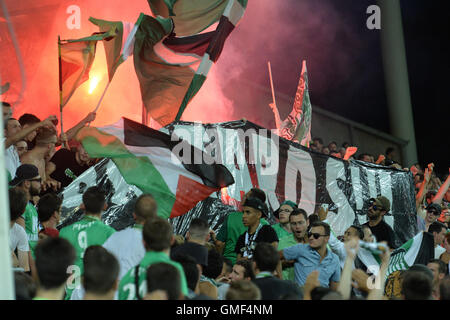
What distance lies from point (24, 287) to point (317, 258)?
260 cm

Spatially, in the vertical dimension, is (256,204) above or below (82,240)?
above

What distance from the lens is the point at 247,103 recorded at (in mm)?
12922

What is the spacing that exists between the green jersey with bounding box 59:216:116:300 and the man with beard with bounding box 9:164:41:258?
2.31ft

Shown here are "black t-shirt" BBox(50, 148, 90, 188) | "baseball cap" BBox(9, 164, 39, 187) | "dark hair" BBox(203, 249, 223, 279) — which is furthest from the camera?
"black t-shirt" BBox(50, 148, 90, 188)

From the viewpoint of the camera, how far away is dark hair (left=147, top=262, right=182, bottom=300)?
3.31 metres

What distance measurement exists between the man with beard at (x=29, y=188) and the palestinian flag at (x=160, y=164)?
77 centimetres

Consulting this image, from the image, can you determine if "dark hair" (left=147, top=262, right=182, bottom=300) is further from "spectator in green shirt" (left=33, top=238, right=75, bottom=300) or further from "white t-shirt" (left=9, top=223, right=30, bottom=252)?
"white t-shirt" (left=9, top=223, right=30, bottom=252)

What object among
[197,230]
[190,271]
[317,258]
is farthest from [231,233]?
[190,271]

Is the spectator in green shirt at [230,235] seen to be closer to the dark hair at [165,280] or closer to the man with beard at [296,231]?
the man with beard at [296,231]

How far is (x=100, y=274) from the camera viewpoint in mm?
3230

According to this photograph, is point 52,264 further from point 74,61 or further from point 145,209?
point 74,61

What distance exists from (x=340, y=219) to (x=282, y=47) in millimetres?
8503

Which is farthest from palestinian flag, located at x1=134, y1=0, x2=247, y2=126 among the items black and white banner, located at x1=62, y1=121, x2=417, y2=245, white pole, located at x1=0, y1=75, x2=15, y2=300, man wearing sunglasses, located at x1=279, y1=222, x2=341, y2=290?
white pole, located at x1=0, y1=75, x2=15, y2=300

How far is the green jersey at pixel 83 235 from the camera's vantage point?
14.7ft
